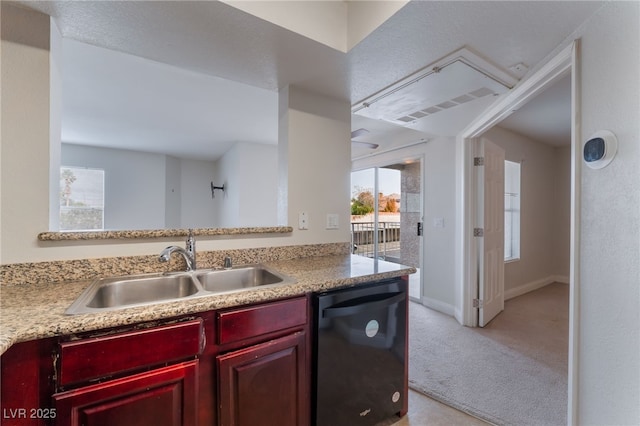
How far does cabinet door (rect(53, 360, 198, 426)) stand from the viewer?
846 millimetres

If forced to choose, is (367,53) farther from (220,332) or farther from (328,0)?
(220,332)

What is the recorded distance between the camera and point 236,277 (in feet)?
5.14

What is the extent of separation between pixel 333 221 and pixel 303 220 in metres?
0.26

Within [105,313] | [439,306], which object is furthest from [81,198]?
[439,306]

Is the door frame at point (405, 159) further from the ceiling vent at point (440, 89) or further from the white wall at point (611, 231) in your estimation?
the white wall at point (611, 231)

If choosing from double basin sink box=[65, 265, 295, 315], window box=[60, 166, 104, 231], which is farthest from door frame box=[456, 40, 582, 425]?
window box=[60, 166, 104, 231]

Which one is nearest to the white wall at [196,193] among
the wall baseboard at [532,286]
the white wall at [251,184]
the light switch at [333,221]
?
the white wall at [251,184]

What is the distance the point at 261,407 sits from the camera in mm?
1147

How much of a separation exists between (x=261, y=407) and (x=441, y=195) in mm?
3031

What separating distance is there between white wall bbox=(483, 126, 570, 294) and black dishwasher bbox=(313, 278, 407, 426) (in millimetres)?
3119

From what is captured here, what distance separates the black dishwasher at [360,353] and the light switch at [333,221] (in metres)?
0.71

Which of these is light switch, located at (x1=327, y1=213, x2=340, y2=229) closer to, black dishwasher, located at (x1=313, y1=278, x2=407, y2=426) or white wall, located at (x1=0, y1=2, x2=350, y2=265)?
black dishwasher, located at (x1=313, y1=278, x2=407, y2=426)

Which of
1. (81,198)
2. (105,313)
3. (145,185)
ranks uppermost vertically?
(145,185)

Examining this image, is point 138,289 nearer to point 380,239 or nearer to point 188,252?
point 188,252
